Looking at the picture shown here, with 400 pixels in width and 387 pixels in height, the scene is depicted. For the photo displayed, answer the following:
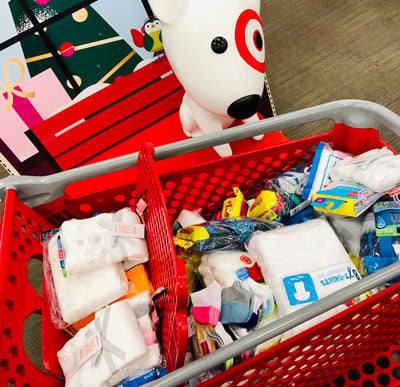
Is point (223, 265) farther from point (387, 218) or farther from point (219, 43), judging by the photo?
point (219, 43)

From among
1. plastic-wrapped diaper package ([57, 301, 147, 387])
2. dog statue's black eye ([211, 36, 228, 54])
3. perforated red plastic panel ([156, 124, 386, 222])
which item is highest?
dog statue's black eye ([211, 36, 228, 54])

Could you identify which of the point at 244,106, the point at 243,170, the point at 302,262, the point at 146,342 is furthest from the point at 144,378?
the point at 244,106

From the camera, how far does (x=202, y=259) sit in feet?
3.36

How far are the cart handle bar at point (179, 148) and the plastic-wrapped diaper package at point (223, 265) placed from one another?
0.26 m

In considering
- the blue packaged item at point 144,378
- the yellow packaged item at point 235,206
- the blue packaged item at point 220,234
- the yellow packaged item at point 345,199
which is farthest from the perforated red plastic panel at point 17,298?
the yellow packaged item at point 345,199

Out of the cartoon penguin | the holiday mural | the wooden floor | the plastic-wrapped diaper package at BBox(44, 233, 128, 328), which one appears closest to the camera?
the plastic-wrapped diaper package at BBox(44, 233, 128, 328)

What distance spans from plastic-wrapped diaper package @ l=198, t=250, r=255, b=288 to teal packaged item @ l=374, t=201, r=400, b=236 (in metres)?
0.30

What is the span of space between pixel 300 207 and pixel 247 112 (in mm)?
288

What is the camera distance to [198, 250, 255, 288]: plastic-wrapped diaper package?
948 millimetres

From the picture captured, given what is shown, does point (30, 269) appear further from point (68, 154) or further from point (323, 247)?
point (323, 247)

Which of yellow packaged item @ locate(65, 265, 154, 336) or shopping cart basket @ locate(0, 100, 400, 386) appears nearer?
shopping cart basket @ locate(0, 100, 400, 386)

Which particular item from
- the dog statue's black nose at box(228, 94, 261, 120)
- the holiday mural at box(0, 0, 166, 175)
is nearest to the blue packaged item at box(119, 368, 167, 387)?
the dog statue's black nose at box(228, 94, 261, 120)

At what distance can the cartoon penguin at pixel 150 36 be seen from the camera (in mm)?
1348

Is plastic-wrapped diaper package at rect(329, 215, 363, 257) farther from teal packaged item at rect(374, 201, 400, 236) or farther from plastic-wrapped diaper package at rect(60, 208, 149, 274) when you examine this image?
plastic-wrapped diaper package at rect(60, 208, 149, 274)
